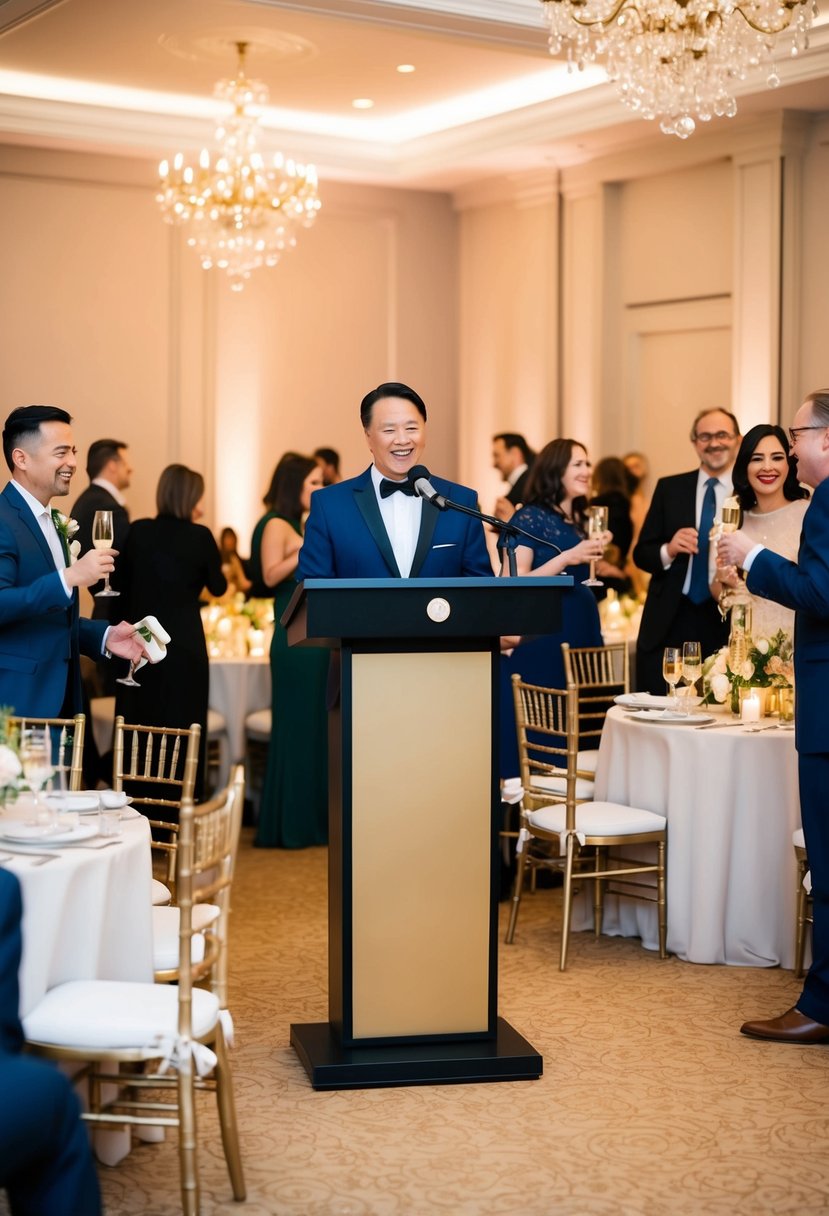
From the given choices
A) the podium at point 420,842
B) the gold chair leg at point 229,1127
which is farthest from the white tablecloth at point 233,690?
the gold chair leg at point 229,1127

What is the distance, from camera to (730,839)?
5.85m

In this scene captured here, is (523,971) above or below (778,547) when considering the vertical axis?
below

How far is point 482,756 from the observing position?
4.54 metres

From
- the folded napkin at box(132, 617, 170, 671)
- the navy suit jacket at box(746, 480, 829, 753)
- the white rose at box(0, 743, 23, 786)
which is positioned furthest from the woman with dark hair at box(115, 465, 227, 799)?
the white rose at box(0, 743, 23, 786)

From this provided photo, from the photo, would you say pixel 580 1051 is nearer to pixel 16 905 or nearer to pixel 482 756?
pixel 482 756

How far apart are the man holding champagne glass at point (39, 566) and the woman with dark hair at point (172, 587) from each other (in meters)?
2.31

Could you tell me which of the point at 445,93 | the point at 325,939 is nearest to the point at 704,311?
the point at 445,93

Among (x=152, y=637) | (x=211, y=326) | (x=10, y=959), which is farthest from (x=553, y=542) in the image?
(x=211, y=326)

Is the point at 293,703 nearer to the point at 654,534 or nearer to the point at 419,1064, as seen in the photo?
the point at 654,534

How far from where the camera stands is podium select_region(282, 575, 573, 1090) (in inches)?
174

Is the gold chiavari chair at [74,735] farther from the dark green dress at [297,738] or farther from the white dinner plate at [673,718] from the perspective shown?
the dark green dress at [297,738]

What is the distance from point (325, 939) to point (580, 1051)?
164cm

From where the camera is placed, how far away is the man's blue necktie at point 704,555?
721cm

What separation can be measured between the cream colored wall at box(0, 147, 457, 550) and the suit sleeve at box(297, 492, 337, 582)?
19.0ft
